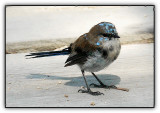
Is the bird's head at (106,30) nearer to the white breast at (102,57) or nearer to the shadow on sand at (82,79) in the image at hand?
the white breast at (102,57)

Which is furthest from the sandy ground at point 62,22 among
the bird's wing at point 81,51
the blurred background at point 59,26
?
the bird's wing at point 81,51

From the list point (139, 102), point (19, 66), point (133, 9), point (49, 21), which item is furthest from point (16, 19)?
point (139, 102)

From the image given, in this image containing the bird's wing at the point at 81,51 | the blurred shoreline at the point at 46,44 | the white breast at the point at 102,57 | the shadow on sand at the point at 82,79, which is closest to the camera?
the white breast at the point at 102,57

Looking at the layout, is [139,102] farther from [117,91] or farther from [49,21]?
[49,21]

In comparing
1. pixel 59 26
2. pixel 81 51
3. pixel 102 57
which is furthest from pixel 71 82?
pixel 59 26

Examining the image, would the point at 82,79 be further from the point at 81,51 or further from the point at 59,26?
the point at 59,26

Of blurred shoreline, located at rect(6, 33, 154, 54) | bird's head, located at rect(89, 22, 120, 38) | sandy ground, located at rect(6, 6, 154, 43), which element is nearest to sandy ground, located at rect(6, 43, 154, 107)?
blurred shoreline, located at rect(6, 33, 154, 54)
